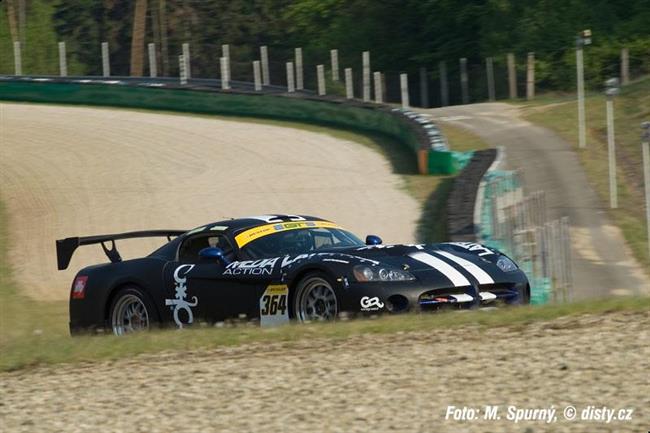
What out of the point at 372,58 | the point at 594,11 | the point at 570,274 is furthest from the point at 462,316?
the point at 372,58

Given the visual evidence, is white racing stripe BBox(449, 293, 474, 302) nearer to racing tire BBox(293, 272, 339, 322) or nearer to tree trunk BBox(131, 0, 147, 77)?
racing tire BBox(293, 272, 339, 322)

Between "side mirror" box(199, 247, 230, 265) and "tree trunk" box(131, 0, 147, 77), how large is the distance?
45.3 meters

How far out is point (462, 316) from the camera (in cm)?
863

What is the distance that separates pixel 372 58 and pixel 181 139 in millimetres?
26330

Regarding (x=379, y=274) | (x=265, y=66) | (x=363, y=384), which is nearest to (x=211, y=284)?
(x=379, y=274)

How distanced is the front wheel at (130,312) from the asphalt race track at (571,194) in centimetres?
633

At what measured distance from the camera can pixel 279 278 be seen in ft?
31.9

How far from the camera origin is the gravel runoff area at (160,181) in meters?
19.2

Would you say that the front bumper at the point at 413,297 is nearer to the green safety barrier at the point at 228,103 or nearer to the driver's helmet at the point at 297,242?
the driver's helmet at the point at 297,242

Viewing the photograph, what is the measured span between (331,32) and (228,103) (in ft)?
73.1

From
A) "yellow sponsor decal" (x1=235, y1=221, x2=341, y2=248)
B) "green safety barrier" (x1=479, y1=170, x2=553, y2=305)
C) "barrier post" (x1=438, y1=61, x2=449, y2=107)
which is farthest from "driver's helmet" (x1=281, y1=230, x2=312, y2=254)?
"barrier post" (x1=438, y1=61, x2=449, y2=107)

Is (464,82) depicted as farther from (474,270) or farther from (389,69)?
(474,270)

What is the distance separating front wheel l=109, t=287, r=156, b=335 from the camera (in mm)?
10844

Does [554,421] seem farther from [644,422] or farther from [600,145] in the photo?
[600,145]
